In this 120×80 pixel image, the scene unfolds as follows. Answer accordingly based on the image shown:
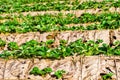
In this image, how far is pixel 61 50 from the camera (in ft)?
51.8

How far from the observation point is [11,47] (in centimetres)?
1698

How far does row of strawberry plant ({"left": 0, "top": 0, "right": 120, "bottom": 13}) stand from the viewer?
23556 millimetres

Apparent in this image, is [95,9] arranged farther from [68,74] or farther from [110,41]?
[68,74]

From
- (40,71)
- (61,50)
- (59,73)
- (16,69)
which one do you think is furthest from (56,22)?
(59,73)

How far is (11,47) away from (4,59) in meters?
1.30

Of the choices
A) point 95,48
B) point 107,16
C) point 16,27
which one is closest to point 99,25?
point 107,16

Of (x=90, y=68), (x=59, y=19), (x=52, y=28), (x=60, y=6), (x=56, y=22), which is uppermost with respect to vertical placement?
(x=60, y=6)

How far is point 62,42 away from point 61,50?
47.4 inches

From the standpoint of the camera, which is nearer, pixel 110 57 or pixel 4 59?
pixel 110 57

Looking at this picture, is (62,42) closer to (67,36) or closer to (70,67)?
(67,36)

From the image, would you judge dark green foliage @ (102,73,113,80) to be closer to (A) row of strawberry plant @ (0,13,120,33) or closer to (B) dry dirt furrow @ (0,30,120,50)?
(B) dry dirt furrow @ (0,30,120,50)

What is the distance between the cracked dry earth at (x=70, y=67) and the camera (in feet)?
45.3

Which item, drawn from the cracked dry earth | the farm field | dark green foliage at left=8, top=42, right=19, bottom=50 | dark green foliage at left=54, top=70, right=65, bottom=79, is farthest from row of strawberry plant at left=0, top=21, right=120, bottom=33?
dark green foliage at left=54, top=70, right=65, bottom=79

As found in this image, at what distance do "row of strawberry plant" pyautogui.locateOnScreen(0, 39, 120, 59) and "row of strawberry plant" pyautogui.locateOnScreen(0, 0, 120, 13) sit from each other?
7196 mm
